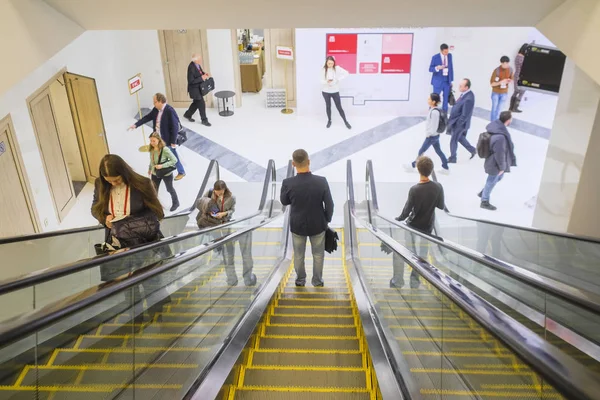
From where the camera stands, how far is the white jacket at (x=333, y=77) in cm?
1173

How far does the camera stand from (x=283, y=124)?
12.7 metres

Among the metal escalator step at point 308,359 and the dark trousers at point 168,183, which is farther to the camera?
the dark trousers at point 168,183

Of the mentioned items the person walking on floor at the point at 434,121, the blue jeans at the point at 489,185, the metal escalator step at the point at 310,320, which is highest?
the person walking on floor at the point at 434,121

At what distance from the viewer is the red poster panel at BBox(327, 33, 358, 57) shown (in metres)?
12.2

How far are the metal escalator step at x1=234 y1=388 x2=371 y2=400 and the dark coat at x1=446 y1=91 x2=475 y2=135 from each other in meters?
7.58

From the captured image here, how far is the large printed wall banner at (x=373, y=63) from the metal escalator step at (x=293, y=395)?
10335 millimetres

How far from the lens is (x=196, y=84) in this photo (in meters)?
12.1

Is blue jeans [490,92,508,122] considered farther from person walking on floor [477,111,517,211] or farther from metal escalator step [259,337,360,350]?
metal escalator step [259,337,360,350]

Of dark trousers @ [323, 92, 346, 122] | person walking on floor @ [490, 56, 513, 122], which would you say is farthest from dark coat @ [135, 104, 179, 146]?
person walking on floor @ [490, 56, 513, 122]

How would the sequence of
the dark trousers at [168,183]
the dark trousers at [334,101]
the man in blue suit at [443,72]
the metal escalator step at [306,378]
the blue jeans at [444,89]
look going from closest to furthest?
the metal escalator step at [306,378] < the dark trousers at [168,183] < the man in blue suit at [443,72] < the blue jeans at [444,89] < the dark trousers at [334,101]

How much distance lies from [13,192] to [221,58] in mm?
7851

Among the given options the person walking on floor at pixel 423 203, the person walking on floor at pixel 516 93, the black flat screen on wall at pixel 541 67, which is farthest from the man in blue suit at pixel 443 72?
the person walking on floor at pixel 423 203

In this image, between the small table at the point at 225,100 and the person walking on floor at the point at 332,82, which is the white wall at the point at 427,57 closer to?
the person walking on floor at the point at 332,82

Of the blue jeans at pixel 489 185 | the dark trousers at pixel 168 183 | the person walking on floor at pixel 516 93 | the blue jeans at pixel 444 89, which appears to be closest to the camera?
the dark trousers at pixel 168 183
